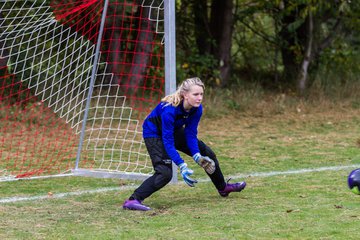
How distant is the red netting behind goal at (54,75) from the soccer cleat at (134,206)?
2.30 m

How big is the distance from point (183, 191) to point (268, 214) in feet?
4.88

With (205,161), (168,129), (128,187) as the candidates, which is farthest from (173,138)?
(128,187)

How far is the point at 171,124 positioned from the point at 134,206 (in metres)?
0.80

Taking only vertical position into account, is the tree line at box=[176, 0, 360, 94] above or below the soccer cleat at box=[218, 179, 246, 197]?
above

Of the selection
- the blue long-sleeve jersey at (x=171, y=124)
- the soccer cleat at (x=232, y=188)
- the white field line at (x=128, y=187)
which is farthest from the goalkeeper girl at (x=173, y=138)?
the white field line at (x=128, y=187)

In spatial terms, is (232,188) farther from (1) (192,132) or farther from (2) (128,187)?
(2) (128,187)

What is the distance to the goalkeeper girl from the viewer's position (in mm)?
6582

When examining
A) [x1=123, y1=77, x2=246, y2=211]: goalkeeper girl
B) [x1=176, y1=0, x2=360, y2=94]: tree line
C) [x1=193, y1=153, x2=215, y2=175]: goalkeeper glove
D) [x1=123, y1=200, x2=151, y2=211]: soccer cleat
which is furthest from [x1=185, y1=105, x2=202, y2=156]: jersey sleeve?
[x1=176, y1=0, x2=360, y2=94]: tree line

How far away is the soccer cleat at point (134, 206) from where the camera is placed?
6.56 m

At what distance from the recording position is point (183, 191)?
7.57 meters

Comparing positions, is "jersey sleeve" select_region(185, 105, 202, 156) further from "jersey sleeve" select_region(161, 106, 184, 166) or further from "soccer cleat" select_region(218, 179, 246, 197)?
"soccer cleat" select_region(218, 179, 246, 197)

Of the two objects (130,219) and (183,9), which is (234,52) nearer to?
(183,9)

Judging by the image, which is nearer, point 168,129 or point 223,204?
point 168,129

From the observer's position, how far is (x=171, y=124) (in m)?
6.66
